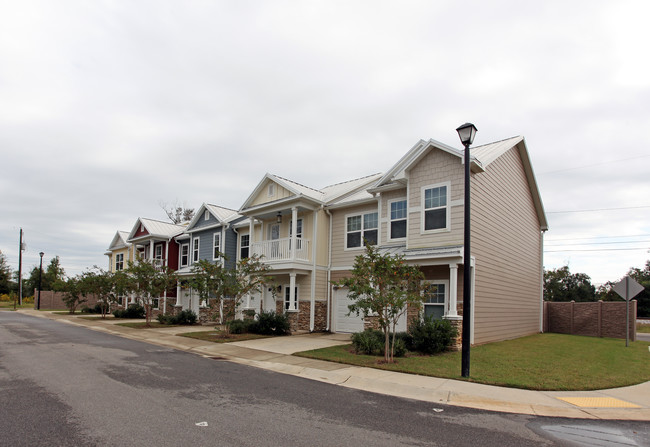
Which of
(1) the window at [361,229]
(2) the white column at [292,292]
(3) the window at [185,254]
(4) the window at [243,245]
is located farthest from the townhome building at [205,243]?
(1) the window at [361,229]

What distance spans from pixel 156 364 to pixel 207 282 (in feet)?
22.1

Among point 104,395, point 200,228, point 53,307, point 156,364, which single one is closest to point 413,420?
point 104,395

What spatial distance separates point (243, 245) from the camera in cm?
2647

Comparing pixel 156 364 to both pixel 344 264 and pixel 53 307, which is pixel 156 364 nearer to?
pixel 344 264

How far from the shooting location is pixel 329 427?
252 inches

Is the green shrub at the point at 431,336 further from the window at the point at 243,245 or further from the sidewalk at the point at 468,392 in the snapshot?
the window at the point at 243,245

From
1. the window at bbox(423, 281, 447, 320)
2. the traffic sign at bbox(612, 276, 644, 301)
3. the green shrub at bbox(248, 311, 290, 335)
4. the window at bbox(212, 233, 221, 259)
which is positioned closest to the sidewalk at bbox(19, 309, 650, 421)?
the green shrub at bbox(248, 311, 290, 335)

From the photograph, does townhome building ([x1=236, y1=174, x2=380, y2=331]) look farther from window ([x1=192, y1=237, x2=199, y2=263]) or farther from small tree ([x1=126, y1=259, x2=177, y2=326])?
window ([x1=192, y1=237, x2=199, y2=263])

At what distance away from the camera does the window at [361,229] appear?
1978cm

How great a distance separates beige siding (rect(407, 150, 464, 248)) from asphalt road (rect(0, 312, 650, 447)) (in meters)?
7.84

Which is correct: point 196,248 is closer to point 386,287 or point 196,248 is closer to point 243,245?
point 243,245

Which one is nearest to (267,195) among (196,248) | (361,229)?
(361,229)

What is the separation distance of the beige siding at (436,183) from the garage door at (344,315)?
208 inches

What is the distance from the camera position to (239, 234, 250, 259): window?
85.5 feet
